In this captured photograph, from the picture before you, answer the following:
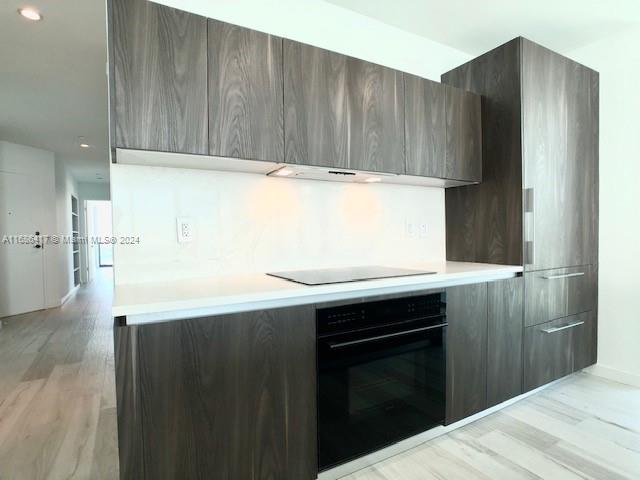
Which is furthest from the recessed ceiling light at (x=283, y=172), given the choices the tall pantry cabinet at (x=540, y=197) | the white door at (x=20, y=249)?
the white door at (x=20, y=249)

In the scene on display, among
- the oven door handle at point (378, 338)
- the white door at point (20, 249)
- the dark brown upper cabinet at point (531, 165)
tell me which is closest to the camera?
the oven door handle at point (378, 338)

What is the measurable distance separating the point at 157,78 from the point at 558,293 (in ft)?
8.57

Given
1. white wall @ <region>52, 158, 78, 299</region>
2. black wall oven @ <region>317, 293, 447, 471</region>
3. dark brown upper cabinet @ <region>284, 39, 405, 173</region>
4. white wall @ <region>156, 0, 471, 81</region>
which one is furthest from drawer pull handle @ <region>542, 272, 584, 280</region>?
white wall @ <region>52, 158, 78, 299</region>

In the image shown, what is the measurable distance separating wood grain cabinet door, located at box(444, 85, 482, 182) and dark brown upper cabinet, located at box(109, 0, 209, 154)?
4.86ft

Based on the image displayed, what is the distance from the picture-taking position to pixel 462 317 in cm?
183

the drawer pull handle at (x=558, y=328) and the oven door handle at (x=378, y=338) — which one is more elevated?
the oven door handle at (x=378, y=338)

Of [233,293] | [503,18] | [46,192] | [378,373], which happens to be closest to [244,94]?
[233,293]

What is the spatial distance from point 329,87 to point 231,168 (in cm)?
64

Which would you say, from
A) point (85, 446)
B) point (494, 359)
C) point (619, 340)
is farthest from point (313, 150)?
point (619, 340)

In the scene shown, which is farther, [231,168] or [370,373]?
[231,168]

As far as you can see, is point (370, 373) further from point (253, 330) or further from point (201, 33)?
point (201, 33)

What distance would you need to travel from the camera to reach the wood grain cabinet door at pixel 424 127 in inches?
78.4

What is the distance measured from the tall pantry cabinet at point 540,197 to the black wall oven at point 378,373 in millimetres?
800

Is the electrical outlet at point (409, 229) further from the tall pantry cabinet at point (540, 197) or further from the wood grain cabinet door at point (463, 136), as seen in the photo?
the wood grain cabinet door at point (463, 136)
